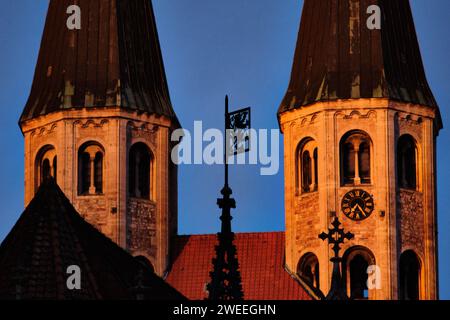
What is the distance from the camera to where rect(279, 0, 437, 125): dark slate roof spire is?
74.6 metres

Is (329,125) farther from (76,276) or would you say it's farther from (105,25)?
(76,276)

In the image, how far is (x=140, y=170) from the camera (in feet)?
251

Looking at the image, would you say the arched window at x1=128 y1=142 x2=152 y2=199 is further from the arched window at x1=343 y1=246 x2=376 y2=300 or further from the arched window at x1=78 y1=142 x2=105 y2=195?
the arched window at x1=343 y1=246 x2=376 y2=300

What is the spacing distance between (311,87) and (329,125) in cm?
141

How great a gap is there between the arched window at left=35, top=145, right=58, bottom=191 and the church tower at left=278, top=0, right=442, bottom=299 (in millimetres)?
6944

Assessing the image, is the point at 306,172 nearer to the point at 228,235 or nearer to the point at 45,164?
the point at 45,164

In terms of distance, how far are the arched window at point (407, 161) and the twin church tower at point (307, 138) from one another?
42 mm

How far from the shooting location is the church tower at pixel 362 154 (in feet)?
241

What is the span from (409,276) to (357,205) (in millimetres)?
2813

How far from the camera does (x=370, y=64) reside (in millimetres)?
74750

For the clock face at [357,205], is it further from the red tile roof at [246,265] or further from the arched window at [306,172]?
the red tile roof at [246,265]

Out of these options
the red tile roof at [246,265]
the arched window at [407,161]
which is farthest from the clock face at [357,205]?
the red tile roof at [246,265]
